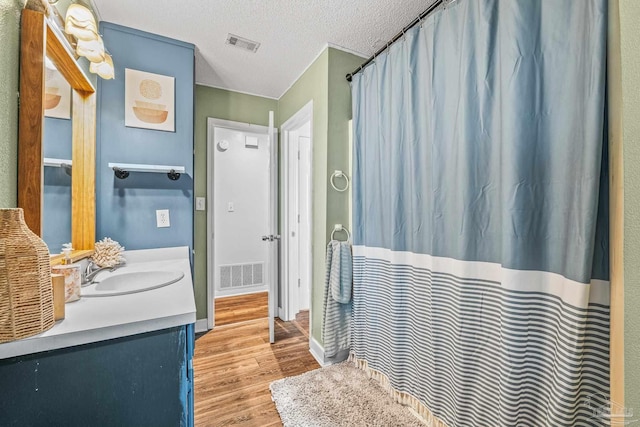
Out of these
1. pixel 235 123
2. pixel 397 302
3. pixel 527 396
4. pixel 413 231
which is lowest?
pixel 527 396

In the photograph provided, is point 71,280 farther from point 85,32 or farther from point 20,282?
point 85,32

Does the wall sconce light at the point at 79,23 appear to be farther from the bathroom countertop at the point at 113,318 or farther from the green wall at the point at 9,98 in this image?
the bathroom countertop at the point at 113,318

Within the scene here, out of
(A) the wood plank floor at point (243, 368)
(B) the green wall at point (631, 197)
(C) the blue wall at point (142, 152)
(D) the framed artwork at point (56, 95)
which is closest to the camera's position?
(B) the green wall at point (631, 197)

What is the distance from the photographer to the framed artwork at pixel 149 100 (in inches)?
72.5

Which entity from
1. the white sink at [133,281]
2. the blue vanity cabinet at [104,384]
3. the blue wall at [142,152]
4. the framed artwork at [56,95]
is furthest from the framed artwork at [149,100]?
the blue vanity cabinet at [104,384]

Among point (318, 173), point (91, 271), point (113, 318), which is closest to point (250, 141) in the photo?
point (318, 173)

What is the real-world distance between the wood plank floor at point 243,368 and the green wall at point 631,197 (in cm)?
154

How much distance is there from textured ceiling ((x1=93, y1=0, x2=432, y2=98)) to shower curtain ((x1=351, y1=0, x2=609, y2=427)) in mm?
334

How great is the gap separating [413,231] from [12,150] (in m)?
1.76

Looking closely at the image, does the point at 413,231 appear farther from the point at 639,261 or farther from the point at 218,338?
the point at 218,338

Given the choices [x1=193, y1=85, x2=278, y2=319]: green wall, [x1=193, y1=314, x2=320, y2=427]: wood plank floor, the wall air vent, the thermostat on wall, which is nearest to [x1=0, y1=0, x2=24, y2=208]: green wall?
[x1=193, y1=314, x2=320, y2=427]: wood plank floor

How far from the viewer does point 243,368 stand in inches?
78.0

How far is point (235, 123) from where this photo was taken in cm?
283

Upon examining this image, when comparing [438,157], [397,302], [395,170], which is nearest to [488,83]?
[438,157]
